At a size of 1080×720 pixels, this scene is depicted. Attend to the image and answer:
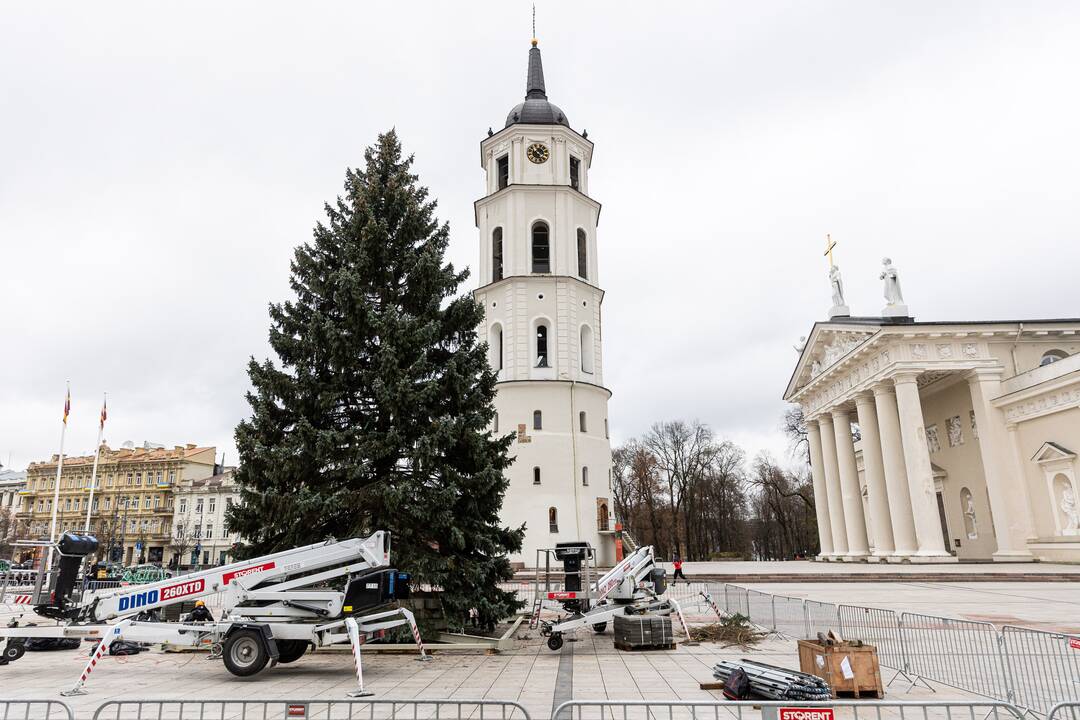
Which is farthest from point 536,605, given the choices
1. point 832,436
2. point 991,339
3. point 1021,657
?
point 832,436

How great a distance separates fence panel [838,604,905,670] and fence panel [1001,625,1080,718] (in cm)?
160

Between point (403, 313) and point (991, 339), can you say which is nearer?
point (403, 313)

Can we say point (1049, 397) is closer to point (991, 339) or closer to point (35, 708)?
point (991, 339)

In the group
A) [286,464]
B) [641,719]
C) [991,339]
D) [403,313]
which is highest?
[991,339]

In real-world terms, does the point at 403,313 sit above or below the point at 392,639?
above

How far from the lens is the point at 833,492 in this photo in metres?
43.1

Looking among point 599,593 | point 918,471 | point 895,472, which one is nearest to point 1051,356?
point 918,471

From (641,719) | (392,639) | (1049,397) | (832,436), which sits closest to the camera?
(641,719)

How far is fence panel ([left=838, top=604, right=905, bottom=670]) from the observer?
37.0ft

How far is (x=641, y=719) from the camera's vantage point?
791cm

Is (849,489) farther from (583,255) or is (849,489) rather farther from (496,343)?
(496,343)

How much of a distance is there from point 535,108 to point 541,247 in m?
9.61

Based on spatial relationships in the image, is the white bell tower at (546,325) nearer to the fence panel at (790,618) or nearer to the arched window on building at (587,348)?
the arched window on building at (587,348)

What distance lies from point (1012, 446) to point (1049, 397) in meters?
3.23
